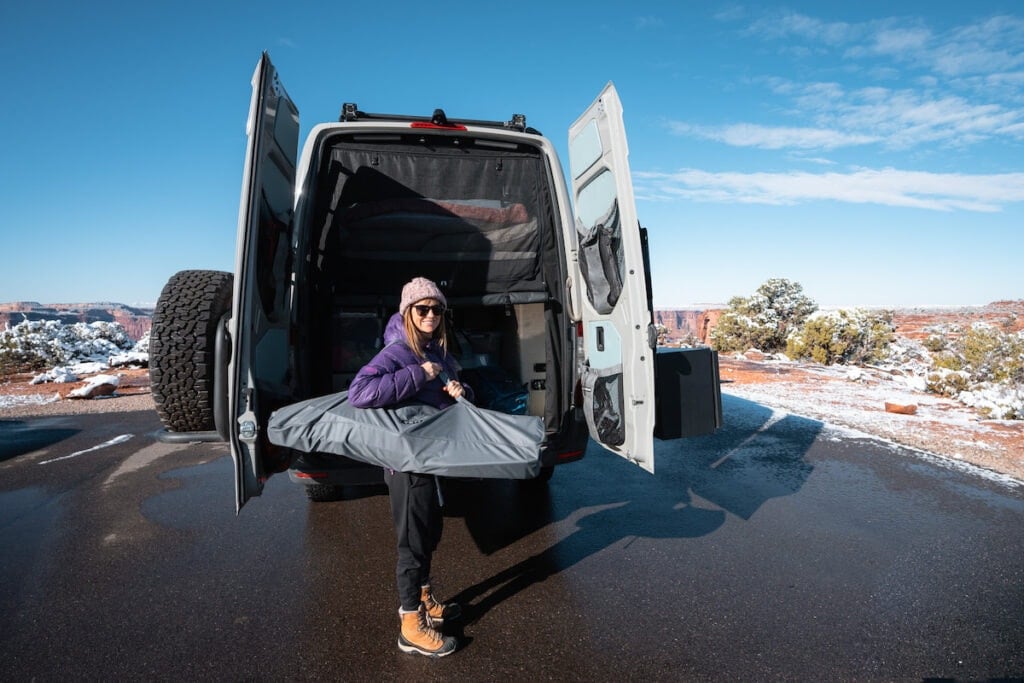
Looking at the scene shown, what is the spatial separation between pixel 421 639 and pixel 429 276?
251 centimetres

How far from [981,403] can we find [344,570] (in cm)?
804

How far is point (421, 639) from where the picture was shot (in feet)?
7.36

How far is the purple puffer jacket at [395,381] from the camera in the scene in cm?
232

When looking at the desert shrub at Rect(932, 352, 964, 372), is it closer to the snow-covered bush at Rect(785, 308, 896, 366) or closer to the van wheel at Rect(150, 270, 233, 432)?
the snow-covered bush at Rect(785, 308, 896, 366)

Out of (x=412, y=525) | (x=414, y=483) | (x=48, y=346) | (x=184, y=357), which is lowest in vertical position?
(x=412, y=525)

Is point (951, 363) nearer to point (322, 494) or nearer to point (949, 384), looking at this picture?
point (949, 384)

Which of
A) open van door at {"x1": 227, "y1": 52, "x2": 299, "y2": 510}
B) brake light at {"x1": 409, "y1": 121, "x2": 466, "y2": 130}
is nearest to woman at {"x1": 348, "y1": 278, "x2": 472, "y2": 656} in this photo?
open van door at {"x1": 227, "y1": 52, "x2": 299, "y2": 510}

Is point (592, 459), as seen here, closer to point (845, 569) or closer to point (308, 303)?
point (845, 569)

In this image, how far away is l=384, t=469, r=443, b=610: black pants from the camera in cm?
228

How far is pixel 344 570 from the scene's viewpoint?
2998 millimetres

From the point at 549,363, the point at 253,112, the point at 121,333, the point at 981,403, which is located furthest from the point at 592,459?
the point at 121,333

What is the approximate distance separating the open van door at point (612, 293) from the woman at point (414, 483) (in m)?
0.95

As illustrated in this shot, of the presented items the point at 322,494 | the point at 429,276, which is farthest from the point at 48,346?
the point at 429,276

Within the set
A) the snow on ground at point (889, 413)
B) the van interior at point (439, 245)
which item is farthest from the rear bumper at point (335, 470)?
the snow on ground at point (889, 413)
